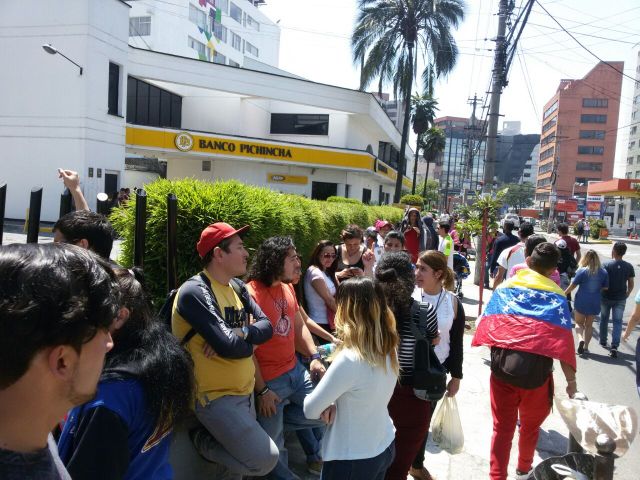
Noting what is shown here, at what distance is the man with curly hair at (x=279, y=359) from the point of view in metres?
3.33

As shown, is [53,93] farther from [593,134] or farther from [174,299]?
[593,134]

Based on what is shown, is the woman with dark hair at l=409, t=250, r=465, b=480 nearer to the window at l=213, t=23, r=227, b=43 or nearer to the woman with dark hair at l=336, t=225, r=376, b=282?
the woman with dark hair at l=336, t=225, r=376, b=282

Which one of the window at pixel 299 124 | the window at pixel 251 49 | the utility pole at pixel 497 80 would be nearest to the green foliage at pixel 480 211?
the utility pole at pixel 497 80

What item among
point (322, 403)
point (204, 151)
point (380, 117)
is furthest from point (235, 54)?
point (322, 403)

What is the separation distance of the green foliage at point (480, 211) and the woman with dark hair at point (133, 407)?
9.59 metres

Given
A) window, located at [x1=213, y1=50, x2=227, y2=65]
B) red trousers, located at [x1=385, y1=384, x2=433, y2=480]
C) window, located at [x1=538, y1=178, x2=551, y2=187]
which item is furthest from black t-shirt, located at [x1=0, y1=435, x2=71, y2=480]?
window, located at [x1=538, y1=178, x2=551, y2=187]

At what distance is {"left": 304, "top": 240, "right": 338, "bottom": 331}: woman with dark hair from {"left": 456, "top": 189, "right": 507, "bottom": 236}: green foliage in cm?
665

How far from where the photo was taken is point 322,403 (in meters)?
2.48

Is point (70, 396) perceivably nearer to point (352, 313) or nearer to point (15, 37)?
point (352, 313)

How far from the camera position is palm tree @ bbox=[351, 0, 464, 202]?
89.8ft

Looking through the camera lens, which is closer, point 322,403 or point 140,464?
point 140,464

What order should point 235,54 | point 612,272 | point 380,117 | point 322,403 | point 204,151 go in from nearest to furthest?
point 322,403
point 612,272
point 204,151
point 380,117
point 235,54

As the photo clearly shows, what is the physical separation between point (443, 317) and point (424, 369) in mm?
711

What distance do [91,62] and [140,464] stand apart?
22.2 m
